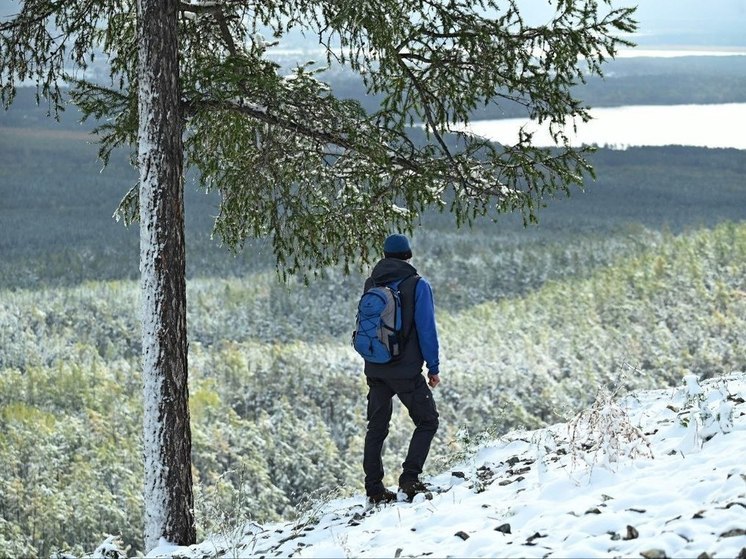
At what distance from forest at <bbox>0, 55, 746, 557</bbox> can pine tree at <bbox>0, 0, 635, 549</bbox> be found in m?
1.90

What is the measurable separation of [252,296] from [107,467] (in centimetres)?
5972

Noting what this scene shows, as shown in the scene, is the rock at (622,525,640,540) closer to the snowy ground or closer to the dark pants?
the snowy ground

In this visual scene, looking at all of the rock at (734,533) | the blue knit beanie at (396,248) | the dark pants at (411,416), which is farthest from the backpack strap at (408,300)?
the rock at (734,533)

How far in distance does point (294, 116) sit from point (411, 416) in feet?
9.38

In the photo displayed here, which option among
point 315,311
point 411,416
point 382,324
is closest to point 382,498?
point 411,416

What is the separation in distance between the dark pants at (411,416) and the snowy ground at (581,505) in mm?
273

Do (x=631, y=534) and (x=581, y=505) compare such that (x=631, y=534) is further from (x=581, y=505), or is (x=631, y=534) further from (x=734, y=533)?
(x=581, y=505)

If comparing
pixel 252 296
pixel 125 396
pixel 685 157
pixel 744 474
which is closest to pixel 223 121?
pixel 744 474

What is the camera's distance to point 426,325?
6.23m

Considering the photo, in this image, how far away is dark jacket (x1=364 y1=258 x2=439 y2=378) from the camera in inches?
246

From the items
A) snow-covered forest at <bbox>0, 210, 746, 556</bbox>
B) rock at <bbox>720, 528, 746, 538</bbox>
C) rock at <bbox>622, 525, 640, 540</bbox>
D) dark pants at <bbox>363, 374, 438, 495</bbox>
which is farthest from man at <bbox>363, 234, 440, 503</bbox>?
rock at <bbox>720, 528, 746, 538</bbox>

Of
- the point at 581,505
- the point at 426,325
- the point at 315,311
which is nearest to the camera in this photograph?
the point at 581,505

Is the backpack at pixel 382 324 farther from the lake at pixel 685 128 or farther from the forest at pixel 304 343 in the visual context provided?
the lake at pixel 685 128

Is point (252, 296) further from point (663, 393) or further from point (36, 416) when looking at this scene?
point (663, 393)
